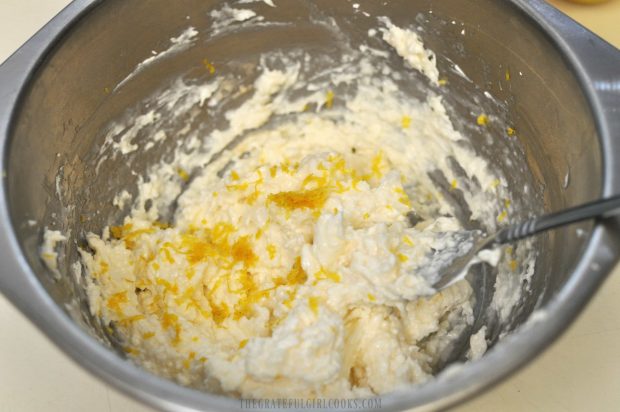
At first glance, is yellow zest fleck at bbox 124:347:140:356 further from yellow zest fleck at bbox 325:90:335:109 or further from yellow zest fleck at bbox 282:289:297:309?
yellow zest fleck at bbox 325:90:335:109

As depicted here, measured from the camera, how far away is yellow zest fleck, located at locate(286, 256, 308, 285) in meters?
1.49

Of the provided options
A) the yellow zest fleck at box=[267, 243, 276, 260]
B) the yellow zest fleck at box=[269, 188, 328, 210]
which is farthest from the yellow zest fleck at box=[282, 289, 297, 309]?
the yellow zest fleck at box=[269, 188, 328, 210]

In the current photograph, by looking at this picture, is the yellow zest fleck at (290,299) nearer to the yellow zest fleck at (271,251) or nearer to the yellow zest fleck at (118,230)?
the yellow zest fleck at (271,251)

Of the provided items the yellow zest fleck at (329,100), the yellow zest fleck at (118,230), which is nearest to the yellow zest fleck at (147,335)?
the yellow zest fleck at (118,230)

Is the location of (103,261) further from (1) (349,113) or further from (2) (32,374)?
(1) (349,113)

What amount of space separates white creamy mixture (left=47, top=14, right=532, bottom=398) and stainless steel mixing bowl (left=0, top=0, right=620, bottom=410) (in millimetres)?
75

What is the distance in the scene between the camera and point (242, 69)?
5.51 feet

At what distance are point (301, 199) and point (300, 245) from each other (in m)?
0.13

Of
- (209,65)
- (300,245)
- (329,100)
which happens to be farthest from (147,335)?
(329,100)

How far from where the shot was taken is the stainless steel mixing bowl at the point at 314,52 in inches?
37.1

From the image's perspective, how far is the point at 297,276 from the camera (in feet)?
4.92

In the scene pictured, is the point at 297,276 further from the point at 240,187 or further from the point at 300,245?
the point at 240,187

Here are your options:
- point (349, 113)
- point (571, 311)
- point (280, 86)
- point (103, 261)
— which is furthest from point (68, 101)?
point (571, 311)

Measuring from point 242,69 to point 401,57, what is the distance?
1.48 ft
